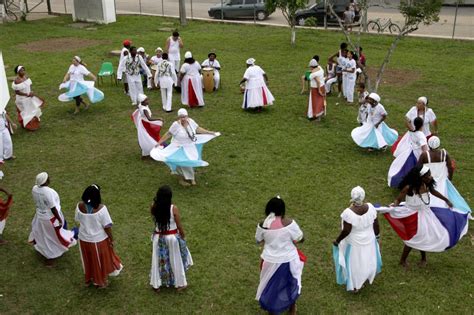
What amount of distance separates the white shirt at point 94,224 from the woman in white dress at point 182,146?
3.13 meters

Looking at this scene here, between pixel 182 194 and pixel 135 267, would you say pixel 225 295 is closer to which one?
pixel 135 267

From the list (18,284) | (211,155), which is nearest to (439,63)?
(211,155)

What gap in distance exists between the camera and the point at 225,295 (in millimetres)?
7781

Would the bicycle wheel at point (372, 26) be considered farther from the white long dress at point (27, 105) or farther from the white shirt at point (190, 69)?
the white long dress at point (27, 105)

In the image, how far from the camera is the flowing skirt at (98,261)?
7645mm

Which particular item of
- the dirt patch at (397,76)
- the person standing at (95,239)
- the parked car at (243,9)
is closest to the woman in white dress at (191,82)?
the dirt patch at (397,76)

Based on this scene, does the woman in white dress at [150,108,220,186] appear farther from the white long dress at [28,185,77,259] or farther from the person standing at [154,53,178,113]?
the person standing at [154,53,178,113]

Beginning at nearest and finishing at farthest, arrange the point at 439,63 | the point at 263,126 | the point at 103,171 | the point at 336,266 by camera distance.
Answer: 1. the point at 336,266
2. the point at 103,171
3. the point at 263,126
4. the point at 439,63

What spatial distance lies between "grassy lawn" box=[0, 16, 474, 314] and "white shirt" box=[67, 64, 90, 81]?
1047 mm

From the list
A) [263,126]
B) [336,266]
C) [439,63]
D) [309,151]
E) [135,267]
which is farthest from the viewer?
[439,63]

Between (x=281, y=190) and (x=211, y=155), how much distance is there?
2.39m

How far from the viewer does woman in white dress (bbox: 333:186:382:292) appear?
A: 721 centimetres

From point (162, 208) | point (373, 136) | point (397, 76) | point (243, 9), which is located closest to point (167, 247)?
point (162, 208)

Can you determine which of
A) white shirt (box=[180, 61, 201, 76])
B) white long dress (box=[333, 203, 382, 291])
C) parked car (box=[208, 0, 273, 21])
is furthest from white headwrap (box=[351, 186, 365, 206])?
parked car (box=[208, 0, 273, 21])
